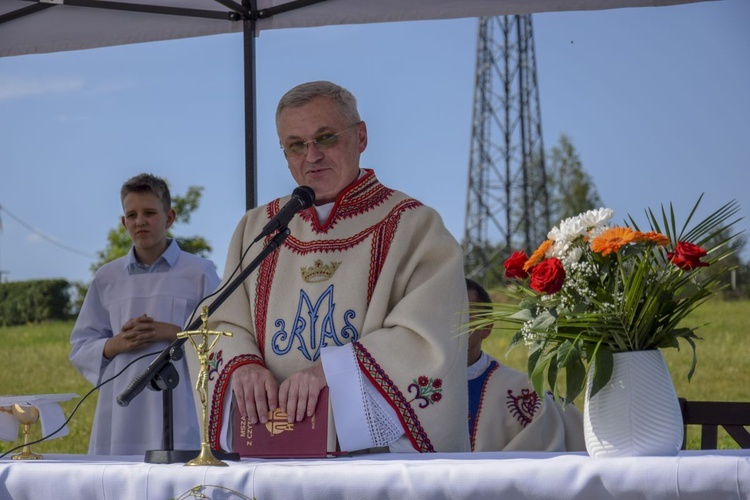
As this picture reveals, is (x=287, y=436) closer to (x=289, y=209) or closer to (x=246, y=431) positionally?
(x=246, y=431)

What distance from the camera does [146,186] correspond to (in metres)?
5.11

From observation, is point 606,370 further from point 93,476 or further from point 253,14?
point 253,14

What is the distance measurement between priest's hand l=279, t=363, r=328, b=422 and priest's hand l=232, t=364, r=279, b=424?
0.05m

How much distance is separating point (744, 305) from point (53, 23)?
12.5 meters

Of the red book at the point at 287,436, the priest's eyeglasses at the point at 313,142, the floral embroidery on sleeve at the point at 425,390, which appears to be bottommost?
the red book at the point at 287,436

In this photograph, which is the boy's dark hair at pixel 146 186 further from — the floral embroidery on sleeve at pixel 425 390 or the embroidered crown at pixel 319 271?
the floral embroidery on sleeve at pixel 425 390

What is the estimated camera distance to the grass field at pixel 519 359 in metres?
13.8

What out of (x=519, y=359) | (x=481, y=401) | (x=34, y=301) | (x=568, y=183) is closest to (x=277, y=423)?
(x=481, y=401)

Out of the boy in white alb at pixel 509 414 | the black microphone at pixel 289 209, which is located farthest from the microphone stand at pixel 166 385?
the boy in white alb at pixel 509 414

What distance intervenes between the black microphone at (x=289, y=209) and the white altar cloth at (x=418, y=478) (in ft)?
1.98

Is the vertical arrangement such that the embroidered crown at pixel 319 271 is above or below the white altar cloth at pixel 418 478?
above

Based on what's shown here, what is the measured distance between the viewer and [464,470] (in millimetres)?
2367

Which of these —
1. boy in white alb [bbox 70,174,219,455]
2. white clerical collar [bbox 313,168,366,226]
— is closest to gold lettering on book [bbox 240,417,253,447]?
white clerical collar [bbox 313,168,366,226]

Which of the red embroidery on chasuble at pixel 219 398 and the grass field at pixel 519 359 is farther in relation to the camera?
the grass field at pixel 519 359
